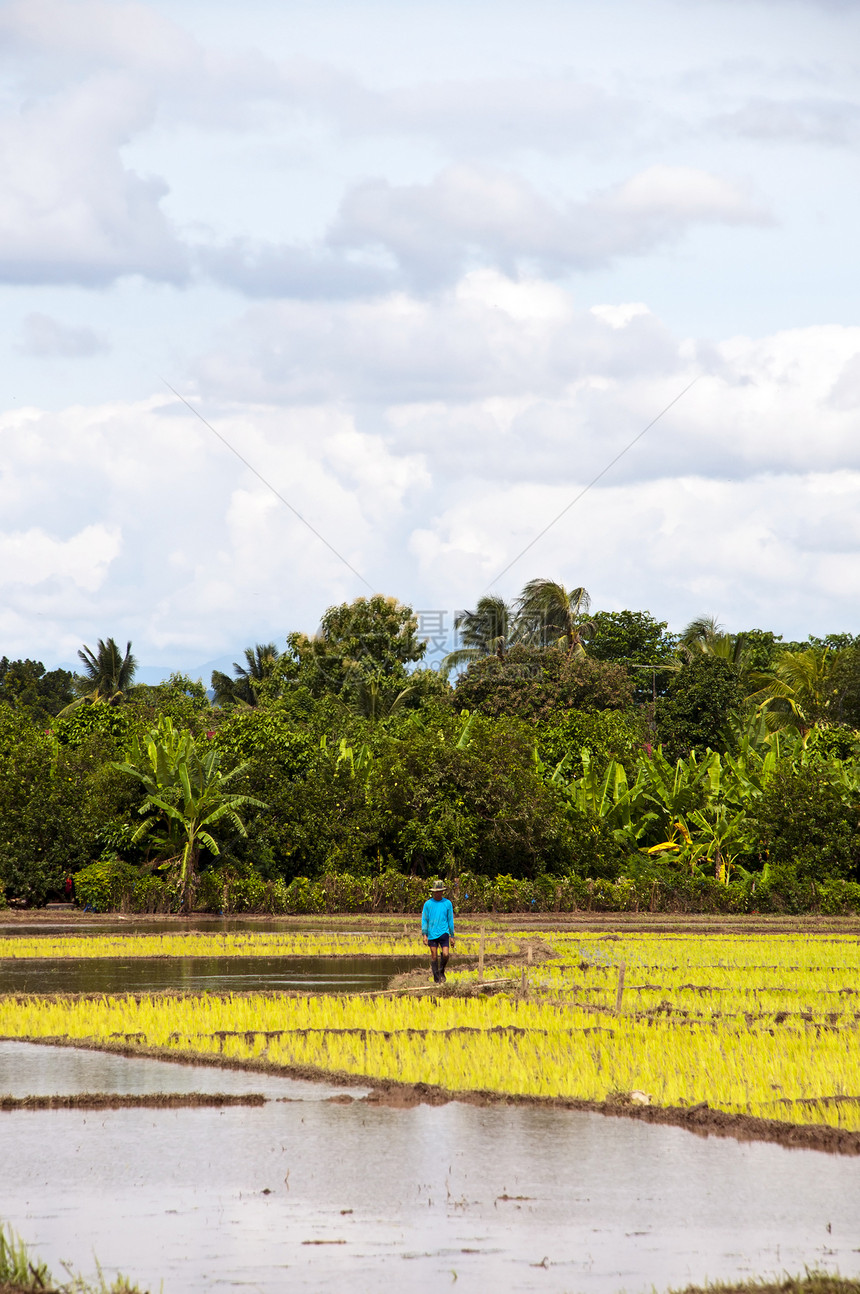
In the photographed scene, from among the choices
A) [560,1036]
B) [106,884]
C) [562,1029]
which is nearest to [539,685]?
[106,884]

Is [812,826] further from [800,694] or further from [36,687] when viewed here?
[36,687]

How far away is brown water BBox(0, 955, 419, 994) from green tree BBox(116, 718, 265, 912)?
855 cm

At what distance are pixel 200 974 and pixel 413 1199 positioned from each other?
1178 centimetres

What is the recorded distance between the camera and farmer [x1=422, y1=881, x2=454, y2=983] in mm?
15812

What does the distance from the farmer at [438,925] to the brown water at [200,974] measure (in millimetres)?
866

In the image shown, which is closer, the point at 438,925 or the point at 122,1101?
the point at 122,1101

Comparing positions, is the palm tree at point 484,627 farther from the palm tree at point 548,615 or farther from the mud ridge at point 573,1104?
the mud ridge at point 573,1104

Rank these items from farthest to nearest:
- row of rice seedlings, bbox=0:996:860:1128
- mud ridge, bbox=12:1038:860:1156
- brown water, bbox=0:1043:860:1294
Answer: row of rice seedlings, bbox=0:996:860:1128
mud ridge, bbox=12:1038:860:1156
brown water, bbox=0:1043:860:1294

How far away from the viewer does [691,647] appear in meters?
57.8

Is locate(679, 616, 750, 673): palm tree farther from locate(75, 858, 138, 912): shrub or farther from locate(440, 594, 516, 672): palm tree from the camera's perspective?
locate(75, 858, 138, 912): shrub

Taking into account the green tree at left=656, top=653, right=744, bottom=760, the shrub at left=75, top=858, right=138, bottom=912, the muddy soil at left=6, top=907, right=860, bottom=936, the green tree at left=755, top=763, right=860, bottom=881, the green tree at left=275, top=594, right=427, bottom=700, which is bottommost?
the muddy soil at left=6, top=907, right=860, bottom=936

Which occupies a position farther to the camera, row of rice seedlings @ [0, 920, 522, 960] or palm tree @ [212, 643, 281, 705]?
palm tree @ [212, 643, 281, 705]

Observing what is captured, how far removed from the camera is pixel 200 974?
1847 centimetres

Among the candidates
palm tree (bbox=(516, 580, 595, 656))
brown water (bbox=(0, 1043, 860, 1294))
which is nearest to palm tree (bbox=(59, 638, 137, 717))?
palm tree (bbox=(516, 580, 595, 656))
